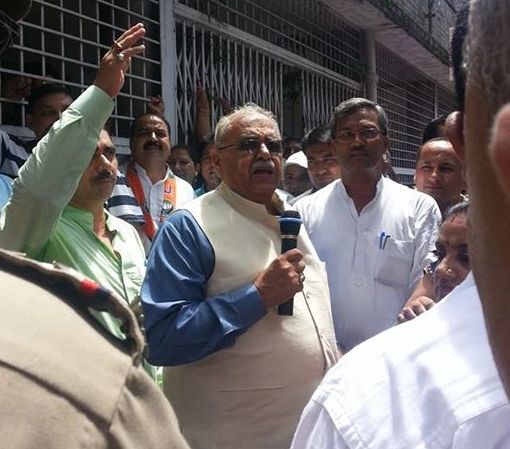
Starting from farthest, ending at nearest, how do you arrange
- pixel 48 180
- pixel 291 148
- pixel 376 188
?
pixel 291 148 → pixel 376 188 → pixel 48 180

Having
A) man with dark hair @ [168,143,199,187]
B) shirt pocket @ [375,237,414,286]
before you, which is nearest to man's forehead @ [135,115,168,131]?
man with dark hair @ [168,143,199,187]

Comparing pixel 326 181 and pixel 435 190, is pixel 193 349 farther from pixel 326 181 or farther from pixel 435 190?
pixel 326 181

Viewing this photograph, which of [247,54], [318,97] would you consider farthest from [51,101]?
[318,97]

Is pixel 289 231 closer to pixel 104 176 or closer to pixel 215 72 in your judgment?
pixel 104 176

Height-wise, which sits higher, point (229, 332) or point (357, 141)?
point (357, 141)

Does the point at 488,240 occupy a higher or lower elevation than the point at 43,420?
higher

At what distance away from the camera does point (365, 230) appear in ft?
9.26

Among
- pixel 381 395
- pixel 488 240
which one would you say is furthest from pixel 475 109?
pixel 381 395

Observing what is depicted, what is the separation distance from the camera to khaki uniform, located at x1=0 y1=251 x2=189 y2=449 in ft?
1.77

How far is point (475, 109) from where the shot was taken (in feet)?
1.64

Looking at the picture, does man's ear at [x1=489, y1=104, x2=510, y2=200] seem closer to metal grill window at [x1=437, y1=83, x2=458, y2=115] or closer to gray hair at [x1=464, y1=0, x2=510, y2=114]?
gray hair at [x1=464, y1=0, x2=510, y2=114]

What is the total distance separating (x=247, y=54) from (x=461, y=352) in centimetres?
588

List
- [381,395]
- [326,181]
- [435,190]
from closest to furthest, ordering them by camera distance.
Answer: [381,395], [435,190], [326,181]

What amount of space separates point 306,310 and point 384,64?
8.53 meters
